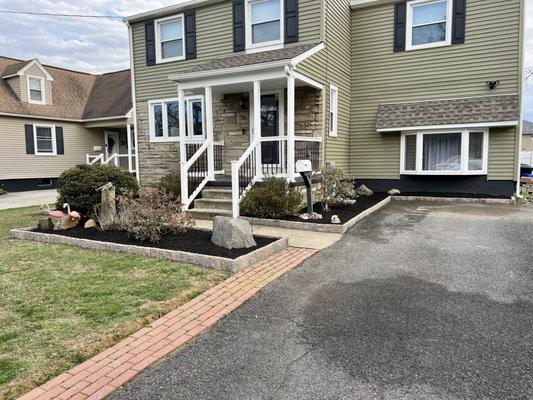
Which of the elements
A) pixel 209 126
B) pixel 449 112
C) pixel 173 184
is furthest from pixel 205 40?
pixel 449 112

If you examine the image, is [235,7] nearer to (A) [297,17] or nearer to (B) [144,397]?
(A) [297,17]

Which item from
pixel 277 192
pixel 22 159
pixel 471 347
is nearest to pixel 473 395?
pixel 471 347

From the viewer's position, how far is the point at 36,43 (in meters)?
27.4

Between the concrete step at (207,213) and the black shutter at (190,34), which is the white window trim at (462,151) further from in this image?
the black shutter at (190,34)

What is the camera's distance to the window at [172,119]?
12750 millimetres

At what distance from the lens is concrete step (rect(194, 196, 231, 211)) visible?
916 cm

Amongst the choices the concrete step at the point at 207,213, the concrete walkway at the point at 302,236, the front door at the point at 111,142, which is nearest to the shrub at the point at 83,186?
the concrete step at the point at 207,213

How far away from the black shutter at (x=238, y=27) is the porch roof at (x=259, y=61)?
28.4 inches

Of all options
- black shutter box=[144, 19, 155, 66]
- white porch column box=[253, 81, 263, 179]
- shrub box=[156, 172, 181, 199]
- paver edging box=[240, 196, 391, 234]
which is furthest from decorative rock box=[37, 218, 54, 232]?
black shutter box=[144, 19, 155, 66]

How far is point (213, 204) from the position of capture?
9312 mm

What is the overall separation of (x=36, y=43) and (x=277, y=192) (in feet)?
87.8

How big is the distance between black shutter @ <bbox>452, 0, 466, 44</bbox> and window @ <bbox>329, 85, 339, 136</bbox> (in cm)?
358

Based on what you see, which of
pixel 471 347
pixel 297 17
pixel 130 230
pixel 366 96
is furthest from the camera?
pixel 366 96

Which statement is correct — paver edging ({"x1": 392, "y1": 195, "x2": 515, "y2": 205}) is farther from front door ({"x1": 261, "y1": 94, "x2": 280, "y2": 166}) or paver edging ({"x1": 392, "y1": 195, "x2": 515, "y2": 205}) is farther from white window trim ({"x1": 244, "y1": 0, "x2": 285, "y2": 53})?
white window trim ({"x1": 244, "y1": 0, "x2": 285, "y2": 53})
